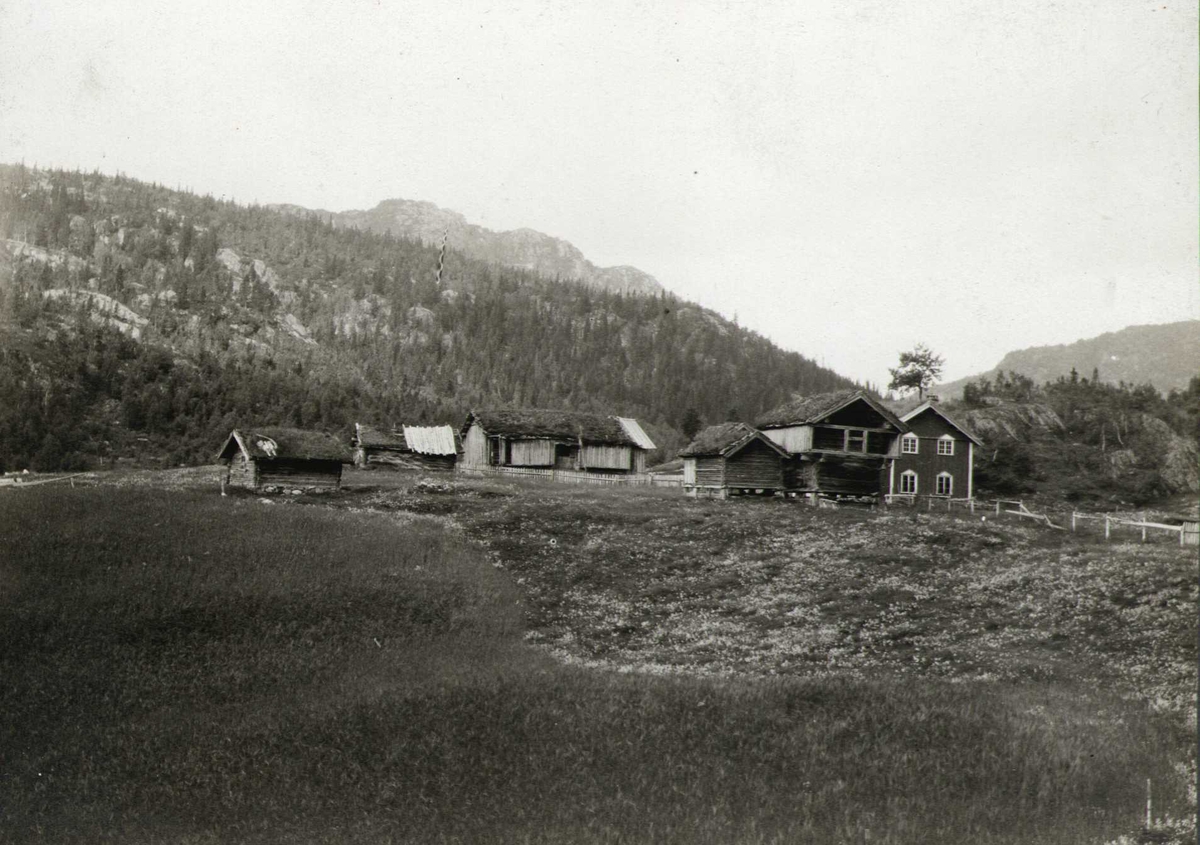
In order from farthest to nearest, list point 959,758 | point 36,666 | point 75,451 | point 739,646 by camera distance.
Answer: point 75,451 < point 739,646 < point 36,666 < point 959,758

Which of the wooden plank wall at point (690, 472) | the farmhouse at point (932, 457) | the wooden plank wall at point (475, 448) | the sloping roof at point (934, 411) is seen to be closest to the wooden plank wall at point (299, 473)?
the wooden plank wall at point (475, 448)

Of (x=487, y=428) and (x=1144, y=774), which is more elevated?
(x=487, y=428)

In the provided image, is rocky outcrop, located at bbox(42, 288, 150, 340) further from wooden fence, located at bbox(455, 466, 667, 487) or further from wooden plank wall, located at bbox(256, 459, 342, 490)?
wooden plank wall, located at bbox(256, 459, 342, 490)

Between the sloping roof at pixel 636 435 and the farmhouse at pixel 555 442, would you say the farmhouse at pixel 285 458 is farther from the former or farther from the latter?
the sloping roof at pixel 636 435

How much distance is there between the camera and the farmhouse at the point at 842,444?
51844 millimetres

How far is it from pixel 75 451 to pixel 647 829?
99531 mm

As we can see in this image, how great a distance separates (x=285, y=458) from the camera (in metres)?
48.5

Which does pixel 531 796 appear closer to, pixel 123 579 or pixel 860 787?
pixel 860 787

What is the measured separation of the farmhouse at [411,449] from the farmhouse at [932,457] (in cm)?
4325

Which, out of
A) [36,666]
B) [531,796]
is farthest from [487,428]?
[531,796]

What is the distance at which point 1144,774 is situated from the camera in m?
11.1

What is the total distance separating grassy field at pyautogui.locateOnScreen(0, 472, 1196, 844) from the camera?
1119 centimetres

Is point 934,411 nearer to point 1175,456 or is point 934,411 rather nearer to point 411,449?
point 1175,456

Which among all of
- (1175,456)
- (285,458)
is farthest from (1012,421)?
(285,458)
